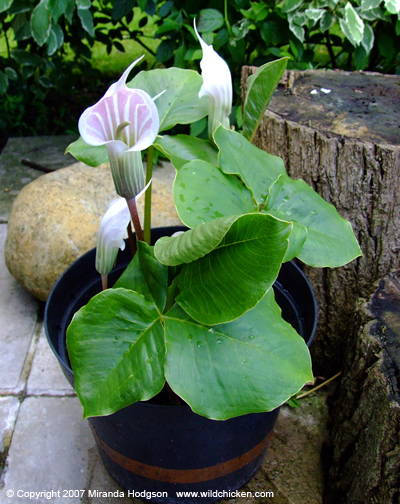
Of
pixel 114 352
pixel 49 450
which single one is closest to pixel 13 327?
pixel 49 450

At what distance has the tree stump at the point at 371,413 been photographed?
3.03 ft

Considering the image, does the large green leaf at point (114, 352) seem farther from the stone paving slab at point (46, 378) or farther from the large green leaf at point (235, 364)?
→ the stone paving slab at point (46, 378)

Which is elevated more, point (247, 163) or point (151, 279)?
point (247, 163)

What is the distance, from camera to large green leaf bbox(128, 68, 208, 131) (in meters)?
1.04

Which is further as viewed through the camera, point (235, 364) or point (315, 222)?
point (315, 222)

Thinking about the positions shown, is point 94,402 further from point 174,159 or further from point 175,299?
point 174,159

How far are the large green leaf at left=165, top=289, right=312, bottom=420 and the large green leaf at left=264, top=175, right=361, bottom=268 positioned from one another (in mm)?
166

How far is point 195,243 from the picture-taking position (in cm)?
71

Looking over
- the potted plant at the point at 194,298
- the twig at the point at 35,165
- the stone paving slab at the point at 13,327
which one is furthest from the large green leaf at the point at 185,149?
the twig at the point at 35,165

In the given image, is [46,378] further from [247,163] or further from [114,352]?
[247,163]

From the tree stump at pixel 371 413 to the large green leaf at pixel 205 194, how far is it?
407 mm

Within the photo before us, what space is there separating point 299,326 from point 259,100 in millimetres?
512

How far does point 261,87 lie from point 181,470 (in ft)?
2.76

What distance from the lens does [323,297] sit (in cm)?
139
